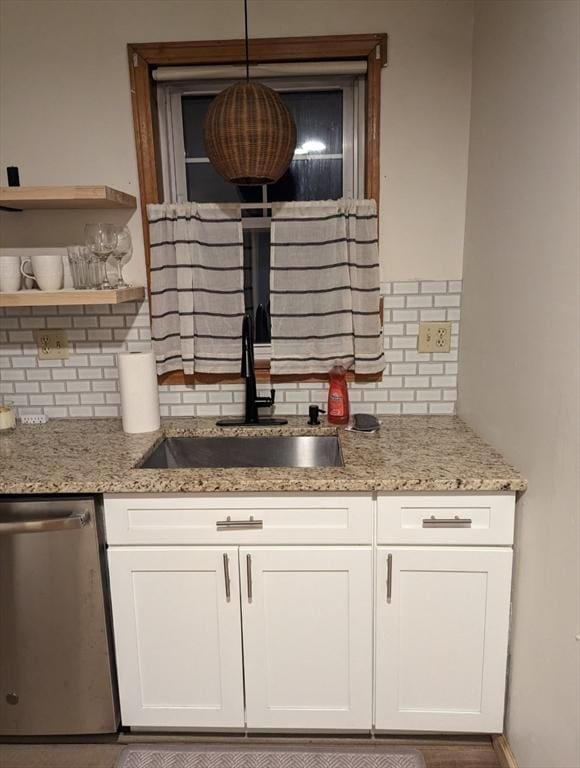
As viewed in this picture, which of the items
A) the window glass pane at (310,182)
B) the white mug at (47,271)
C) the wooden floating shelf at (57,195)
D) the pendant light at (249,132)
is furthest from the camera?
the window glass pane at (310,182)

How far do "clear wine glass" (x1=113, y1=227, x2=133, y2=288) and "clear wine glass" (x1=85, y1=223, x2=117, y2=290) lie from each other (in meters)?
0.02

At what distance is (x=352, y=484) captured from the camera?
4.95 feet

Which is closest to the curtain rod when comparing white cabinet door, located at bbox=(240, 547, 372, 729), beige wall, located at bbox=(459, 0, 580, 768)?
beige wall, located at bbox=(459, 0, 580, 768)

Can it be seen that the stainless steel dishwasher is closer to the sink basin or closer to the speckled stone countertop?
the speckled stone countertop

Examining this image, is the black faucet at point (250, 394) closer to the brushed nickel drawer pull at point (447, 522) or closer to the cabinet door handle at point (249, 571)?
the cabinet door handle at point (249, 571)

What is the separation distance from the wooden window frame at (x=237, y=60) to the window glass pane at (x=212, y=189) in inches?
6.2

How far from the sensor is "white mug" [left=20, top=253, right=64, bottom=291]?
1.87 metres

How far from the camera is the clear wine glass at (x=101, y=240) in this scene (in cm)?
194

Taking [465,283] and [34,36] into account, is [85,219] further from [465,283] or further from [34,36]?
[465,283]

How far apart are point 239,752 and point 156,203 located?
194 centimetres

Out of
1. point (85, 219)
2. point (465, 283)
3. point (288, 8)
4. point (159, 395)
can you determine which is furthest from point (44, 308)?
point (465, 283)

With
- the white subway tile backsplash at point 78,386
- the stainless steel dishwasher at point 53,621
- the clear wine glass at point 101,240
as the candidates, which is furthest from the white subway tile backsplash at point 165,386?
the stainless steel dishwasher at point 53,621

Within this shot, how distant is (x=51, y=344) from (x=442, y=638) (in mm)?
1797

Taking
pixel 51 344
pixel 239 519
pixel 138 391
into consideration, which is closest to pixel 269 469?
pixel 239 519
